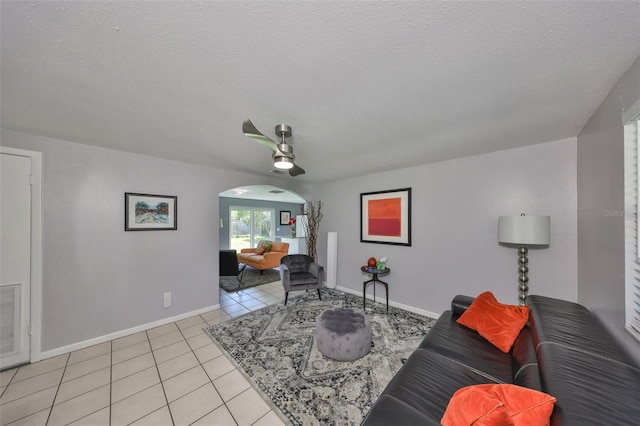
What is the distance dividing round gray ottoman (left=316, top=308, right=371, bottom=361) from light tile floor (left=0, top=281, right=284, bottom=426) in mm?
713

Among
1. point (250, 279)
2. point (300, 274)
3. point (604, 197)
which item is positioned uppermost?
point (604, 197)

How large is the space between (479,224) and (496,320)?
135 cm

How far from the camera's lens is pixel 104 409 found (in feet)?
5.46

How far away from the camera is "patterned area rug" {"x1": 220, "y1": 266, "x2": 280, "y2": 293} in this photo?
15.6ft

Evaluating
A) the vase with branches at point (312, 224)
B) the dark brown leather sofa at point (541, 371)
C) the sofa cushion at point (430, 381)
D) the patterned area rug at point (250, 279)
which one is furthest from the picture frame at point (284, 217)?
the sofa cushion at point (430, 381)

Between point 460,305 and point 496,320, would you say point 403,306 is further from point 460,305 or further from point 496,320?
point 496,320

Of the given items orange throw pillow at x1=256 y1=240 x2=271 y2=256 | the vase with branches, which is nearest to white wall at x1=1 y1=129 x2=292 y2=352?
the vase with branches

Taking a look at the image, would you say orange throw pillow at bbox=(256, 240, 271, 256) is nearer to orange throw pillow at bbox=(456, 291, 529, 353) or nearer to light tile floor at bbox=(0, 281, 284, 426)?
light tile floor at bbox=(0, 281, 284, 426)

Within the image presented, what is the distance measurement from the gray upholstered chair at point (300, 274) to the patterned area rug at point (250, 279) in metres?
1.40

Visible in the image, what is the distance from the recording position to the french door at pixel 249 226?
8.05 m

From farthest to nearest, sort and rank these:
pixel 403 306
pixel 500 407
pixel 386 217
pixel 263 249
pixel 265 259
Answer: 1. pixel 263 249
2. pixel 265 259
3. pixel 386 217
4. pixel 403 306
5. pixel 500 407

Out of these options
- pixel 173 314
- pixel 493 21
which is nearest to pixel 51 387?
pixel 173 314

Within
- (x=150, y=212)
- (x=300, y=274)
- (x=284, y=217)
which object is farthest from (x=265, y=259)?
(x=284, y=217)

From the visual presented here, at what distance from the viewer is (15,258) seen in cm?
213
